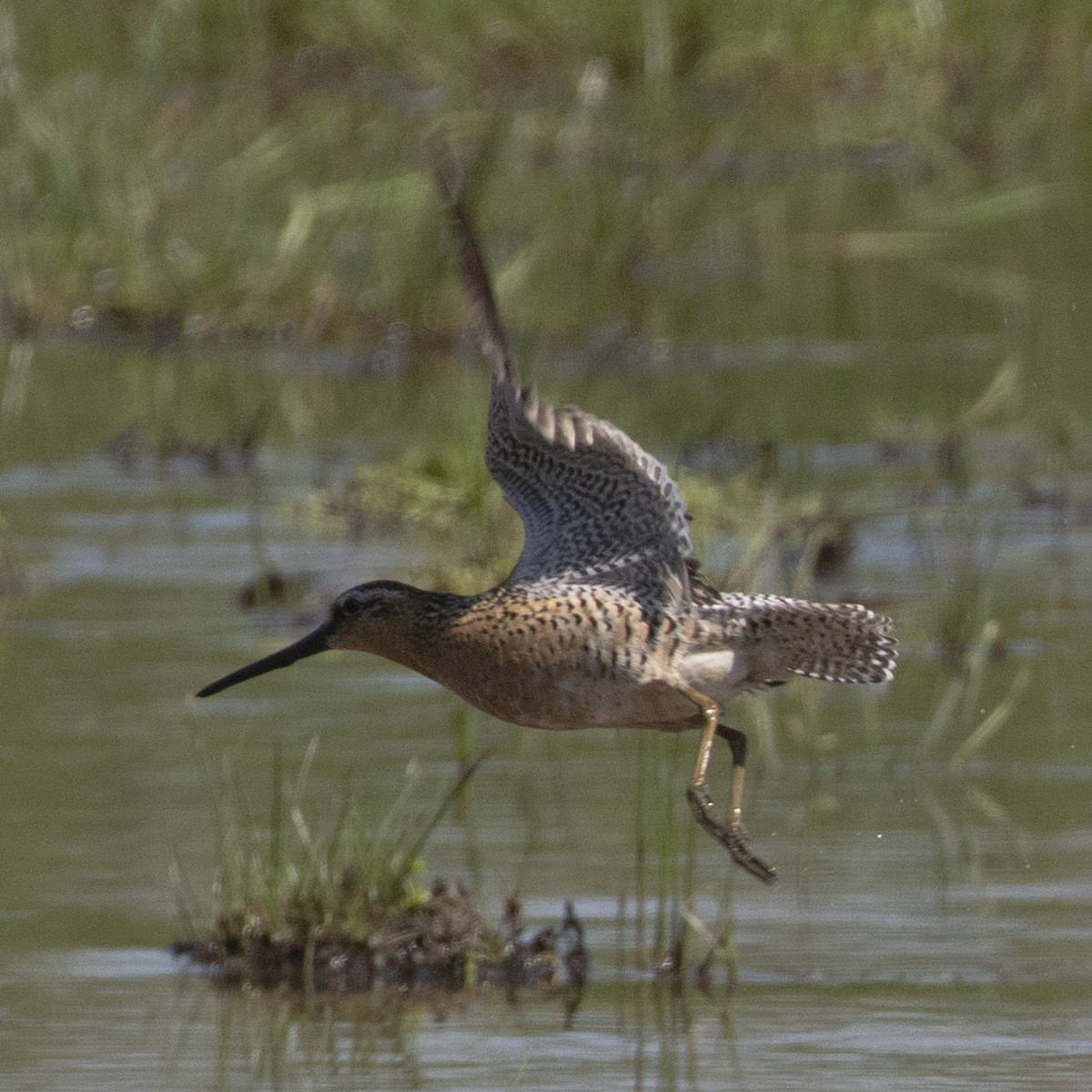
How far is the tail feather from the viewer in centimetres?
670

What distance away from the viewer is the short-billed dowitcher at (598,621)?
6535 mm

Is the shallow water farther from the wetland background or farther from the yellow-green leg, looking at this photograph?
the yellow-green leg

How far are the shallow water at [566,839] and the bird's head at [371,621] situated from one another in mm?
295

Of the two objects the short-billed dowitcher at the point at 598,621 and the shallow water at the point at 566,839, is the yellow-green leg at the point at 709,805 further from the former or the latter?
the shallow water at the point at 566,839

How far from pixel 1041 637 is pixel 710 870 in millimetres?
2415

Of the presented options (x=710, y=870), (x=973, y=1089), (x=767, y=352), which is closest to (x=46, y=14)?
(x=767, y=352)

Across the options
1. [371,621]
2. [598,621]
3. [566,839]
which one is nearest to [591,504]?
[598,621]

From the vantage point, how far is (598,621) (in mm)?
6590

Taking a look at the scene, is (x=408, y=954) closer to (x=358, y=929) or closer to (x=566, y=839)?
(x=358, y=929)

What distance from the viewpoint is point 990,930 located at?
7562 millimetres

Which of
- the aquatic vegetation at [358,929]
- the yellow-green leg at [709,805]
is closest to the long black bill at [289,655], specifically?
the aquatic vegetation at [358,929]

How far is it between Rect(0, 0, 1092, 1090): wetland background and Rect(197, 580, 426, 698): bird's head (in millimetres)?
580

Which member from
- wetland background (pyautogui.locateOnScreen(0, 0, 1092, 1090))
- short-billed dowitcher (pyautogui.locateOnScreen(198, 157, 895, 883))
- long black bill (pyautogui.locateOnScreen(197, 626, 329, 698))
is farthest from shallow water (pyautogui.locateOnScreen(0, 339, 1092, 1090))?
short-billed dowitcher (pyautogui.locateOnScreen(198, 157, 895, 883))

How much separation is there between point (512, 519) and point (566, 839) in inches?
109
